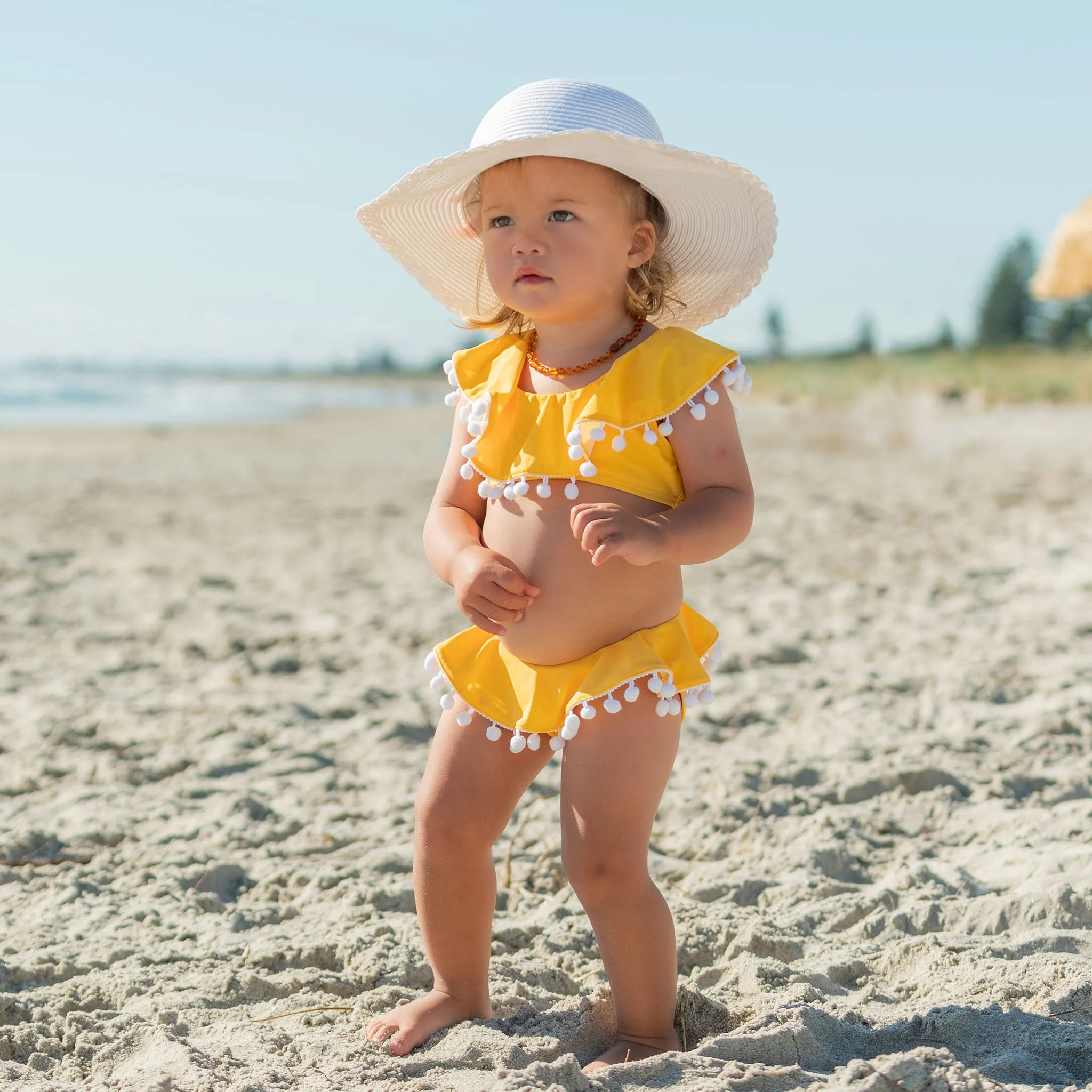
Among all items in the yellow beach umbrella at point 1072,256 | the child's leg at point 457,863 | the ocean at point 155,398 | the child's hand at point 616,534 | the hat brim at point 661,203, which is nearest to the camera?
the child's hand at point 616,534

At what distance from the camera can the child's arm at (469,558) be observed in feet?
6.66

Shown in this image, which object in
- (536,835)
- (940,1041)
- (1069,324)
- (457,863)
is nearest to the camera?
(940,1041)

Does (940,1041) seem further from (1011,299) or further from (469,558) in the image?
(1011,299)

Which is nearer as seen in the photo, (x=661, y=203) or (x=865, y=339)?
(x=661, y=203)

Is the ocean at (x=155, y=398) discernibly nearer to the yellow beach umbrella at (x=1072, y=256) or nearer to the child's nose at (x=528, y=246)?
the yellow beach umbrella at (x=1072, y=256)

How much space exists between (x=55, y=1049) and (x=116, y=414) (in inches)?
979

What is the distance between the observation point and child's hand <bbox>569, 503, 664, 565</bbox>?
1.90 meters

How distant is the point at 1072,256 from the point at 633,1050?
8902 millimetres

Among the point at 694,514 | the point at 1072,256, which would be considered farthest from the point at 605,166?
the point at 1072,256

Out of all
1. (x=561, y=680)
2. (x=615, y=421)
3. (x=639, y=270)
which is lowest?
(x=561, y=680)

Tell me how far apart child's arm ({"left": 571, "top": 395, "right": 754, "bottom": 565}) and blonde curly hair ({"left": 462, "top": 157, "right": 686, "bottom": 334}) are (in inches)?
11.5

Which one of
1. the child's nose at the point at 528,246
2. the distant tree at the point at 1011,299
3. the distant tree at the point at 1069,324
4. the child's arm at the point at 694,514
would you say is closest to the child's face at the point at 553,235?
the child's nose at the point at 528,246

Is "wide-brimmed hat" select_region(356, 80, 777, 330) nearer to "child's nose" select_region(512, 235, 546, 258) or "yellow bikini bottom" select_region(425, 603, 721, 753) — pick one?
"child's nose" select_region(512, 235, 546, 258)

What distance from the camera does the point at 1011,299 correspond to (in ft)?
192
